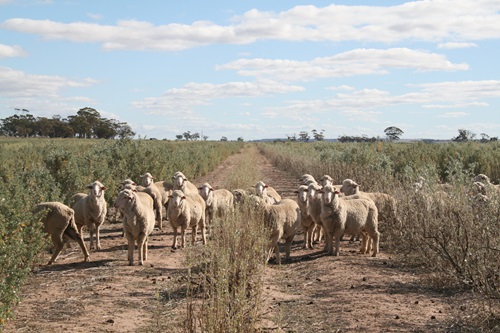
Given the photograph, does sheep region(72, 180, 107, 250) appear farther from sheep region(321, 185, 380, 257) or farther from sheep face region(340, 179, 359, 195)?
sheep face region(340, 179, 359, 195)

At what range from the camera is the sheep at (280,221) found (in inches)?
465

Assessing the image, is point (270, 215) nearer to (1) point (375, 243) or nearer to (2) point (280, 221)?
(2) point (280, 221)

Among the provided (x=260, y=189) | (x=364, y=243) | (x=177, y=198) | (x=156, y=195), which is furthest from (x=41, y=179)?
(x=364, y=243)

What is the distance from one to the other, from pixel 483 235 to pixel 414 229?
2.58m

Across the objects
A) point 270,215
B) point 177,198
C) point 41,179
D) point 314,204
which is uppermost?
point 41,179

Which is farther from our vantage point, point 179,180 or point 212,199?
point 179,180

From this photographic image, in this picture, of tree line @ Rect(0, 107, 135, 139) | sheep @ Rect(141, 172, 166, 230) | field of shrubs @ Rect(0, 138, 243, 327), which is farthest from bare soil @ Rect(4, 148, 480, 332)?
tree line @ Rect(0, 107, 135, 139)

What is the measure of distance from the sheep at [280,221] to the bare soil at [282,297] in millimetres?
456

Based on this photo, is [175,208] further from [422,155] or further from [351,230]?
[422,155]

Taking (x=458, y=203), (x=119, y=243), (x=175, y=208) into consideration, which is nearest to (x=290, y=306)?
(x=458, y=203)

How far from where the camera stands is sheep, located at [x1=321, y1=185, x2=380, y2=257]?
1253 cm

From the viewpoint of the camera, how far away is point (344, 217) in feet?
41.1

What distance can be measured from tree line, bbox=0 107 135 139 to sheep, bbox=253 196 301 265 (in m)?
80.3

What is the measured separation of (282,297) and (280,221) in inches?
115
